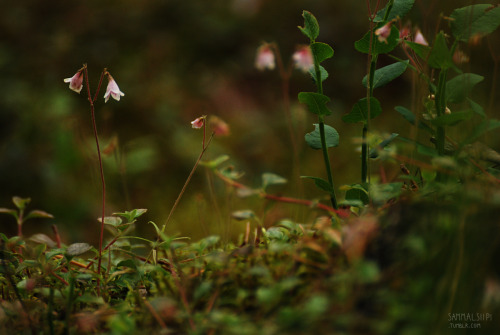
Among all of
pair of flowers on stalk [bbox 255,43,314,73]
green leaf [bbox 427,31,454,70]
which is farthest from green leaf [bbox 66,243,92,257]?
green leaf [bbox 427,31,454,70]

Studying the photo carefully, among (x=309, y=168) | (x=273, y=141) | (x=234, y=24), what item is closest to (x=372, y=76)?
(x=309, y=168)

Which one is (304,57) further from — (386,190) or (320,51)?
(386,190)

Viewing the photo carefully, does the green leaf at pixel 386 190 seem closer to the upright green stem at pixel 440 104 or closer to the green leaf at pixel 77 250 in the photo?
the upright green stem at pixel 440 104

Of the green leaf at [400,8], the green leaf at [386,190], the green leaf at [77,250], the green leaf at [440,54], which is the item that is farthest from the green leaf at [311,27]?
the green leaf at [77,250]

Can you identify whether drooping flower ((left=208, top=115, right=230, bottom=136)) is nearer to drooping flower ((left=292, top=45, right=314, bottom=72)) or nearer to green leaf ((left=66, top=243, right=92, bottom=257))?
drooping flower ((left=292, top=45, right=314, bottom=72))

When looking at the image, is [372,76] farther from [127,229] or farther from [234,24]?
[234,24]
